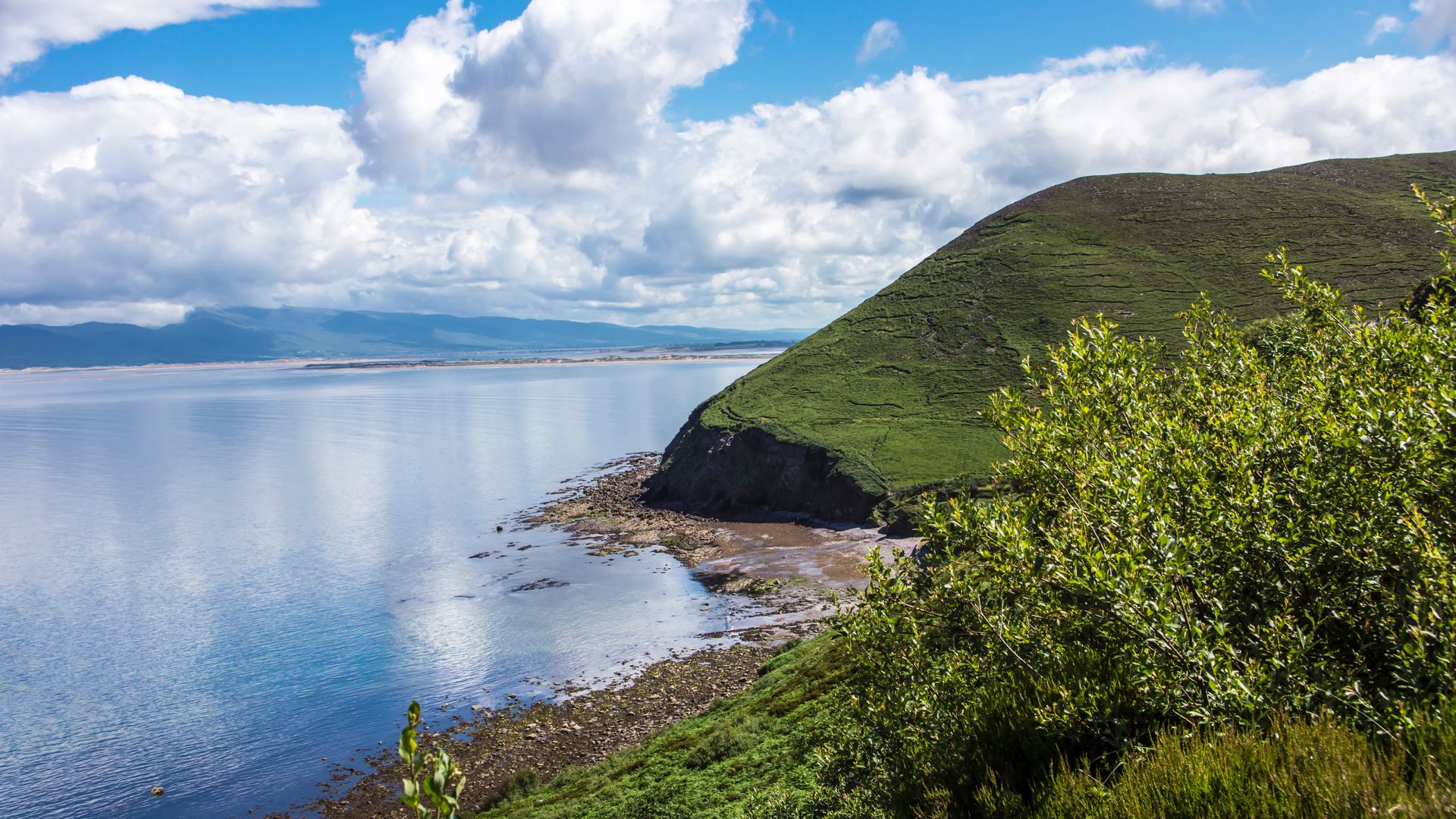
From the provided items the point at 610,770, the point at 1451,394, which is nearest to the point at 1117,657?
the point at 1451,394

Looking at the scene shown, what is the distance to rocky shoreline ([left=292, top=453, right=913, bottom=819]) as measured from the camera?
32094 millimetres

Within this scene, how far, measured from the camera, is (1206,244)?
128 meters

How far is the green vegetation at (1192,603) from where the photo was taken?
691 centimetres

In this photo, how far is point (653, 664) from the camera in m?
43.2

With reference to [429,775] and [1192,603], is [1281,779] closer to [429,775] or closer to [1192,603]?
[1192,603]

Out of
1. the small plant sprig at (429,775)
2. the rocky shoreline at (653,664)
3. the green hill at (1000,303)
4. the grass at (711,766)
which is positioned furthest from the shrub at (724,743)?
the green hill at (1000,303)

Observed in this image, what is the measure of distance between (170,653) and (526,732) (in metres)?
25.3

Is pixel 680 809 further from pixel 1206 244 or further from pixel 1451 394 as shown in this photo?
pixel 1206 244

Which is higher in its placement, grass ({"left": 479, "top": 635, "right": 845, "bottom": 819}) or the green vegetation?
the green vegetation

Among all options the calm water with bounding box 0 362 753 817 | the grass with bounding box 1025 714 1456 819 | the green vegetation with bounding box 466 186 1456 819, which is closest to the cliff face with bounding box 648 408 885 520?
the calm water with bounding box 0 362 753 817

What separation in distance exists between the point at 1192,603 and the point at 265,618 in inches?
2243

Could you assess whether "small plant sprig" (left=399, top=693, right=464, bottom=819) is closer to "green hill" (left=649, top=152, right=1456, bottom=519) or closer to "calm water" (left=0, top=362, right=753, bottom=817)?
"calm water" (left=0, top=362, right=753, bottom=817)

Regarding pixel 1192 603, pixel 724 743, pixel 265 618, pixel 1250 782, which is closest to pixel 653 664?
pixel 724 743

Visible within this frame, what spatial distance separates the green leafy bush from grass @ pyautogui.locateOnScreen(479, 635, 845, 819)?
7.27 m
